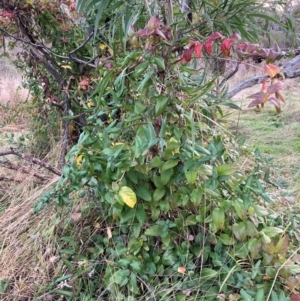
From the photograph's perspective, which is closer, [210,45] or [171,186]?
[210,45]

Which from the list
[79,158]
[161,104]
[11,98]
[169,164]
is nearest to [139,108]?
[161,104]

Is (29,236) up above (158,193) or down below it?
below

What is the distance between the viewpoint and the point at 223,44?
1.01 metres

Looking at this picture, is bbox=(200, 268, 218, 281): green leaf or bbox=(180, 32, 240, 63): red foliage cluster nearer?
bbox=(180, 32, 240, 63): red foliage cluster

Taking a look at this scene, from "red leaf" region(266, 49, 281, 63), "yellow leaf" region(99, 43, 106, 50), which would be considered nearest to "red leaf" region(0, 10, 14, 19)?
"yellow leaf" region(99, 43, 106, 50)

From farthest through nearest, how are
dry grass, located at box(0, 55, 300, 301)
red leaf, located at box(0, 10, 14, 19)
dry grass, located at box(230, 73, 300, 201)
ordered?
dry grass, located at box(230, 73, 300, 201) → red leaf, located at box(0, 10, 14, 19) → dry grass, located at box(0, 55, 300, 301)

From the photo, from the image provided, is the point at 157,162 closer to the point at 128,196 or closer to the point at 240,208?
the point at 128,196

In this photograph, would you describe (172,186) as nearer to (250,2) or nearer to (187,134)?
(187,134)

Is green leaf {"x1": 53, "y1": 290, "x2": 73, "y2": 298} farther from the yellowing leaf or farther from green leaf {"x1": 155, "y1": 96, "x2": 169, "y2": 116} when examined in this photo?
green leaf {"x1": 155, "y1": 96, "x2": 169, "y2": 116}

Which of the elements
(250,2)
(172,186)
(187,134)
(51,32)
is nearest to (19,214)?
(172,186)

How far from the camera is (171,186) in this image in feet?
4.17

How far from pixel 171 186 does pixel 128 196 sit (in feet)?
0.62

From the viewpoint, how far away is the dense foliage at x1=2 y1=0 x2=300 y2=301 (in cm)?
113

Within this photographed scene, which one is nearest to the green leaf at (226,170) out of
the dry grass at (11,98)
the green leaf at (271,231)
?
the green leaf at (271,231)
